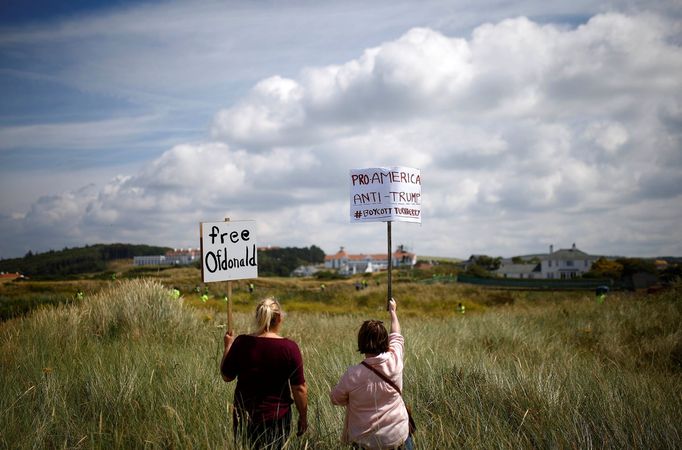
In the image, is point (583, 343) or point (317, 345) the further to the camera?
point (583, 343)

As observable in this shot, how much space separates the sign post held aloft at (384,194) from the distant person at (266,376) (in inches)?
109

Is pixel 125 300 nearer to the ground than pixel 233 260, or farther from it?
nearer to the ground

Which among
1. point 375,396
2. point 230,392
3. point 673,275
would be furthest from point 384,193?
point 673,275

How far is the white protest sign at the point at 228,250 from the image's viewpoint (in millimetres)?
6160

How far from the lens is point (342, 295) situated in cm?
3869

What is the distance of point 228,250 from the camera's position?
20.7 feet

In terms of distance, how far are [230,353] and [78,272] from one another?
50.6 m

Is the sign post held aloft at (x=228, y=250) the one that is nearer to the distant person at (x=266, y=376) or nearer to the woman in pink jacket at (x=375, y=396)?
the distant person at (x=266, y=376)

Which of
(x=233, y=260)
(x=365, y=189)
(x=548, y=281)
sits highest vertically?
(x=365, y=189)

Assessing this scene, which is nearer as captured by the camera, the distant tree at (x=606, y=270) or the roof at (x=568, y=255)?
the distant tree at (x=606, y=270)

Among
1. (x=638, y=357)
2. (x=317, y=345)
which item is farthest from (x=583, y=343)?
(x=317, y=345)

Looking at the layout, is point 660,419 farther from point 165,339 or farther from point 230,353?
point 165,339

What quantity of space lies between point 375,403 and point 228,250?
293cm

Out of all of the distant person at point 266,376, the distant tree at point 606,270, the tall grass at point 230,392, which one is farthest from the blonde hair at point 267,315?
the distant tree at point 606,270
